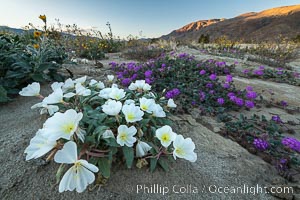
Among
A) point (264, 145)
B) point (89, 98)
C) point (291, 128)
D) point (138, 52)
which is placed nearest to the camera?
point (89, 98)

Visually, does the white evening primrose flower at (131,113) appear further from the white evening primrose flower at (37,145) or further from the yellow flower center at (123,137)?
the white evening primrose flower at (37,145)

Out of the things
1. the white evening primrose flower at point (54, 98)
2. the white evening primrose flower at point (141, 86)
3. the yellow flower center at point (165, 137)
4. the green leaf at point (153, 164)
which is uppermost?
the white evening primrose flower at point (54, 98)

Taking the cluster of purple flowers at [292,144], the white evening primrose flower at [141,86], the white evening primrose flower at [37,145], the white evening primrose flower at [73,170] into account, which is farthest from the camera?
the white evening primrose flower at [141,86]

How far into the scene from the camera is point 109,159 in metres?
1.09

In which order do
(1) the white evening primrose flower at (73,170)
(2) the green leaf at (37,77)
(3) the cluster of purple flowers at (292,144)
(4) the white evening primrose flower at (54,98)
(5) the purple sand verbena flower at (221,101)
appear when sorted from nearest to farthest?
(1) the white evening primrose flower at (73,170)
(4) the white evening primrose flower at (54,98)
(3) the cluster of purple flowers at (292,144)
(2) the green leaf at (37,77)
(5) the purple sand verbena flower at (221,101)

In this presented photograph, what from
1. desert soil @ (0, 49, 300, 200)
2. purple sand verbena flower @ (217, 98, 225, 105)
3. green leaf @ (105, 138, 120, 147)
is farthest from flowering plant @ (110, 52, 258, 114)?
green leaf @ (105, 138, 120, 147)

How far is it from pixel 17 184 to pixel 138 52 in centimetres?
593

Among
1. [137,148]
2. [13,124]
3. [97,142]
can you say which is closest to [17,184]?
[97,142]

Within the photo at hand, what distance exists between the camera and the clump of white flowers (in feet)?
2.97

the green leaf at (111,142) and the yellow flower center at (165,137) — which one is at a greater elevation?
the green leaf at (111,142)

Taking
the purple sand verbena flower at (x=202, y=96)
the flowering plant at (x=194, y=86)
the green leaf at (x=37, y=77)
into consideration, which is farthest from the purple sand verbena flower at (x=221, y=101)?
the green leaf at (x=37, y=77)

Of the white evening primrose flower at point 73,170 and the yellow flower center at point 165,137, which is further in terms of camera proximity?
the yellow flower center at point 165,137

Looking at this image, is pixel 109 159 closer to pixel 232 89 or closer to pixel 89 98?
pixel 89 98

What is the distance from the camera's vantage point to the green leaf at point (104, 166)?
105 centimetres
